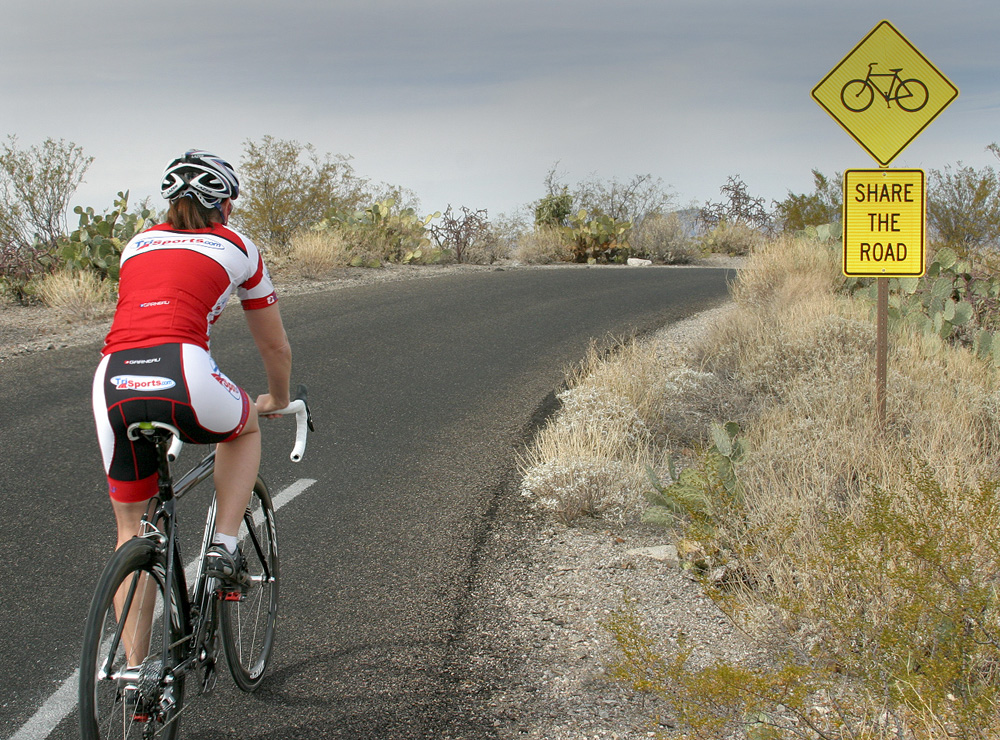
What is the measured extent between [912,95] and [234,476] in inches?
215

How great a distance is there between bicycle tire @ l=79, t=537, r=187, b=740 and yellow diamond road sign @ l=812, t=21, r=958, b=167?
549 centimetres

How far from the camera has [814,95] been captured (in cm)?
601

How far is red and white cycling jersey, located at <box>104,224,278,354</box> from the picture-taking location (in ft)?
8.38

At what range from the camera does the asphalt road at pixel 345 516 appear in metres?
3.23

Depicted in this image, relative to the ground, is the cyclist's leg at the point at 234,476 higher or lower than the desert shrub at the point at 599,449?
higher

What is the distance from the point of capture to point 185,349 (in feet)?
8.32

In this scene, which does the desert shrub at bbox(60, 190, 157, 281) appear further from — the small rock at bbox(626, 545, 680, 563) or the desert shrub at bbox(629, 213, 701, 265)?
the desert shrub at bbox(629, 213, 701, 265)

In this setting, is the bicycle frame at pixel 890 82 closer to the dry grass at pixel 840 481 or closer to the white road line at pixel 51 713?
the dry grass at pixel 840 481

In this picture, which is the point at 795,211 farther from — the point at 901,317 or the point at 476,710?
A: the point at 476,710

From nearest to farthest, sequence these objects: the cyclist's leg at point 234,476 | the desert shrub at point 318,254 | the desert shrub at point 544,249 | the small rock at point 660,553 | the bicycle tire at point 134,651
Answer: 1. the bicycle tire at point 134,651
2. the cyclist's leg at point 234,476
3. the small rock at point 660,553
4. the desert shrub at point 318,254
5. the desert shrub at point 544,249

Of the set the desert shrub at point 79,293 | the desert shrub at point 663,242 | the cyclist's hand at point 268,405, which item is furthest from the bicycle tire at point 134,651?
the desert shrub at point 663,242

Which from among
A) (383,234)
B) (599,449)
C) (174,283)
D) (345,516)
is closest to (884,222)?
(599,449)

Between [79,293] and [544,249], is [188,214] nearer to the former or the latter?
[79,293]

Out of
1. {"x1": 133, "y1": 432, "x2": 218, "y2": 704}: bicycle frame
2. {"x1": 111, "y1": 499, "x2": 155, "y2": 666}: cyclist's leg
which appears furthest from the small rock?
{"x1": 111, "y1": 499, "x2": 155, "y2": 666}: cyclist's leg
